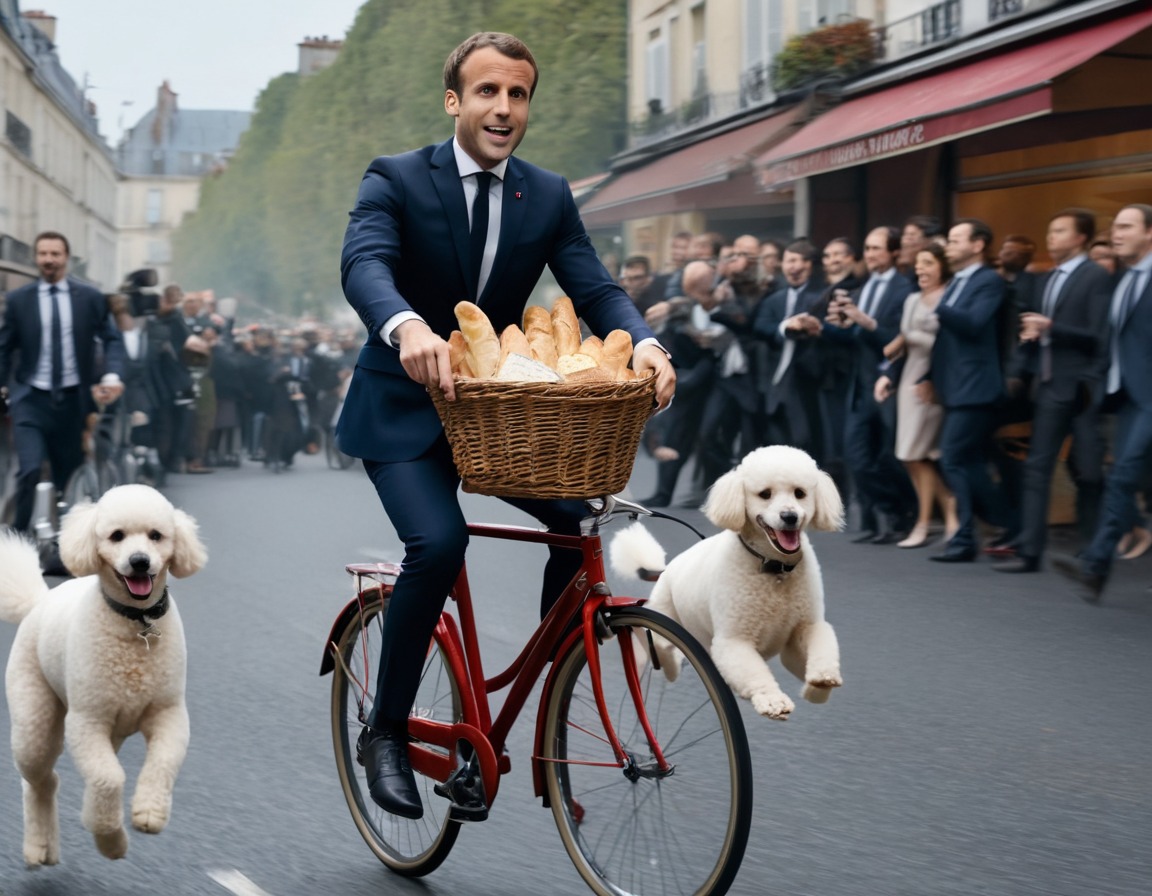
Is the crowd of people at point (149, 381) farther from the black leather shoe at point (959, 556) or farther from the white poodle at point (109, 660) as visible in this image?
the white poodle at point (109, 660)

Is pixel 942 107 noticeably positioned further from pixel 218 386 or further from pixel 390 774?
pixel 390 774

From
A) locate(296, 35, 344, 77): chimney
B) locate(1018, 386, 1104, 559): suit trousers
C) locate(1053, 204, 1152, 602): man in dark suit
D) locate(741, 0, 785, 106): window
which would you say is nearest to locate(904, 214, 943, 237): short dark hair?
locate(1018, 386, 1104, 559): suit trousers

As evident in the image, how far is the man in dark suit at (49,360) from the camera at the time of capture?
1085 cm

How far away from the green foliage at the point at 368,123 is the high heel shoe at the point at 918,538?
13595 millimetres

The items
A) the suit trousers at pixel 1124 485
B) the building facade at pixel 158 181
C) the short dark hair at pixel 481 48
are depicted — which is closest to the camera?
the short dark hair at pixel 481 48

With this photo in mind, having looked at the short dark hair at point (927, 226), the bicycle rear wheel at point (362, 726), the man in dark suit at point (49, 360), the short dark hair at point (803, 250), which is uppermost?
the short dark hair at point (927, 226)

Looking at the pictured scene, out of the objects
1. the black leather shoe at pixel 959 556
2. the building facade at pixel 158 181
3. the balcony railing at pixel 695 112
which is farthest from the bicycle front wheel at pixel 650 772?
the building facade at pixel 158 181

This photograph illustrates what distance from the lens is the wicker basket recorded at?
3.66 metres

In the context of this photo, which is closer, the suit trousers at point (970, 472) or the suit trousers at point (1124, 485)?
the suit trousers at point (1124, 485)

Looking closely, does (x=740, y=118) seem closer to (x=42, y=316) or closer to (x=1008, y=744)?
(x=42, y=316)

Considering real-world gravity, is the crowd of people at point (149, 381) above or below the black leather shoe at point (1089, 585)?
above

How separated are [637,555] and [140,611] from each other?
6.10 feet

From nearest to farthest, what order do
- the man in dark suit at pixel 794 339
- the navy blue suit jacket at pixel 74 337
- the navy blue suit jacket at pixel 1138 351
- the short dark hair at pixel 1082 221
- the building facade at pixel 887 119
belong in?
the navy blue suit jacket at pixel 1138 351, the short dark hair at pixel 1082 221, the navy blue suit jacket at pixel 74 337, the man in dark suit at pixel 794 339, the building facade at pixel 887 119

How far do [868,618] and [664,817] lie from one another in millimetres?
5282
